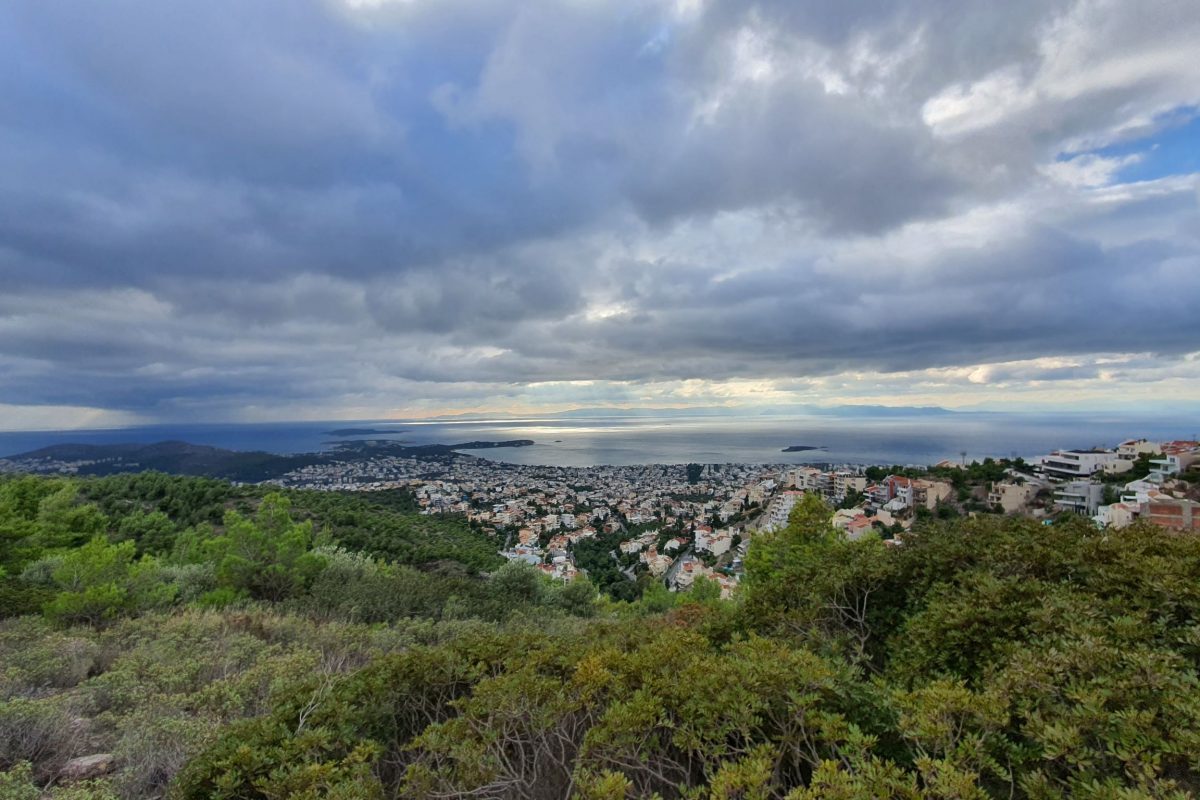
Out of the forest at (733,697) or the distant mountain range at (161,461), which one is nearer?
the forest at (733,697)

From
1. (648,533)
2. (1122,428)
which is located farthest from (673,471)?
(1122,428)

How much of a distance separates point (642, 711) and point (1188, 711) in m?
2.08

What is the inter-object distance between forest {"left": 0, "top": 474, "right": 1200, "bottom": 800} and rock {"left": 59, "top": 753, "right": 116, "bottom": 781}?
0.08 feet

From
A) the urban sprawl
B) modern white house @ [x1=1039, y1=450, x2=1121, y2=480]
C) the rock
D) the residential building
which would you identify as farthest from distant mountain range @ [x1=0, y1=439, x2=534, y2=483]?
modern white house @ [x1=1039, y1=450, x2=1121, y2=480]

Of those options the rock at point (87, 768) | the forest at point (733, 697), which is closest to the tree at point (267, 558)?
the forest at point (733, 697)

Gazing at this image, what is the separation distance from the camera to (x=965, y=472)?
33.6 m

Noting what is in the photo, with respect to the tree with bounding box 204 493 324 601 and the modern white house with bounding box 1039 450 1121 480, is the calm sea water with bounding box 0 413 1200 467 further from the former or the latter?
the tree with bounding box 204 493 324 601

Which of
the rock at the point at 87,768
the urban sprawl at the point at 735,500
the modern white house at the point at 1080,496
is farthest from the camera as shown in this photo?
the modern white house at the point at 1080,496

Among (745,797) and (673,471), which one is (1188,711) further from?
(673,471)

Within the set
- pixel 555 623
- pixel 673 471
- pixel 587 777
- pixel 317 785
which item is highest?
pixel 587 777

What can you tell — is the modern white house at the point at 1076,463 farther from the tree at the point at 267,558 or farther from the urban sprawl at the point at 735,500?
the tree at the point at 267,558

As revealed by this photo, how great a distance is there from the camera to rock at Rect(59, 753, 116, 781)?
3.18 m

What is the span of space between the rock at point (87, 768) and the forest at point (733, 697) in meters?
0.03

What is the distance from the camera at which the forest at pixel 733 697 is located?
1987 millimetres
